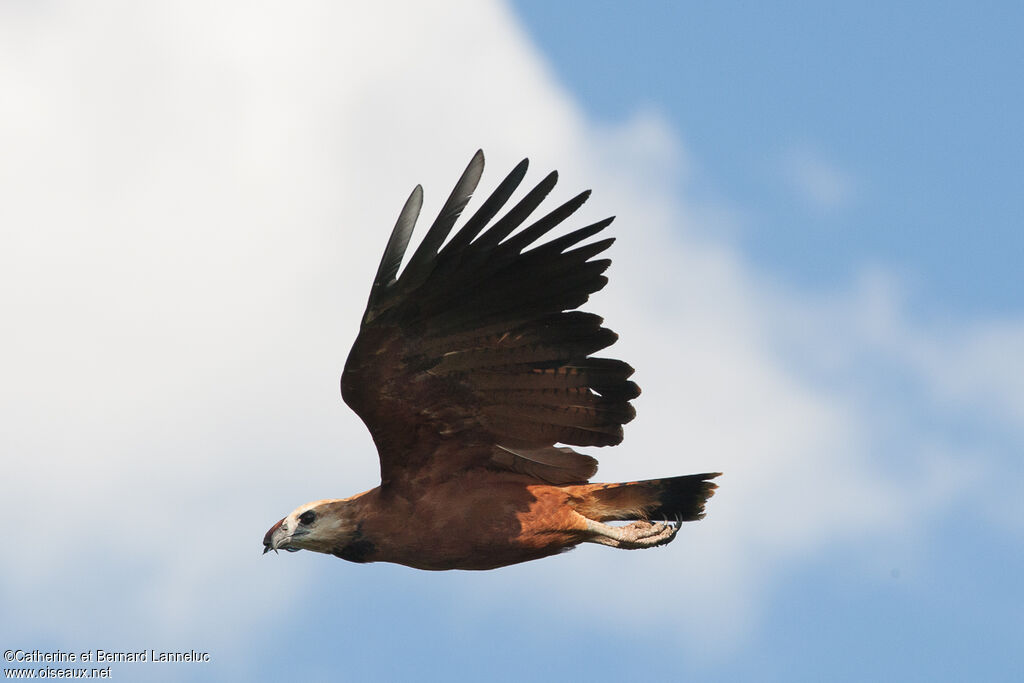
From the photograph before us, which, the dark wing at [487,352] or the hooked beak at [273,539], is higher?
the dark wing at [487,352]

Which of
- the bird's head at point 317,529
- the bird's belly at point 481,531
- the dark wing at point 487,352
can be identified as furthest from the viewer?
the bird's head at point 317,529

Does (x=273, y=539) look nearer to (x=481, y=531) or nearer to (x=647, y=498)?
(x=481, y=531)

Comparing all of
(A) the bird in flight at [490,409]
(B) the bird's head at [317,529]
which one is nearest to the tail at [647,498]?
(A) the bird in flight at [490,409]

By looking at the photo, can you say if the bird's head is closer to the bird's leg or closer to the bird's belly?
the bird's belly

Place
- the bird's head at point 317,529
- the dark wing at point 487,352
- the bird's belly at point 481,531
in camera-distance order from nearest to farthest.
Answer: the dark wing at point 487,352 < the bird's belly at point 481,531 < the bird's head at point 317,529

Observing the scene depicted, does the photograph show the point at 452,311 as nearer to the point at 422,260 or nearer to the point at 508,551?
the point at 422,260

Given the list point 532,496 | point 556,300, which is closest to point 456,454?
point 532,496

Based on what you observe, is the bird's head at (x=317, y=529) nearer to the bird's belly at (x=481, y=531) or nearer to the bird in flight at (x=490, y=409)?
the bird in flight at (x=490, y=409)

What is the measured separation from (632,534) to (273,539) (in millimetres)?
2819

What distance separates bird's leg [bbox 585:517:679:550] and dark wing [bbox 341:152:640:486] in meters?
0.48

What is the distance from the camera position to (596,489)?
11430mm

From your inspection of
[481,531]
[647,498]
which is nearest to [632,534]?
[647,498]

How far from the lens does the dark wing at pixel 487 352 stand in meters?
10.4

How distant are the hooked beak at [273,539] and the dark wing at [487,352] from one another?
3.16 ft
